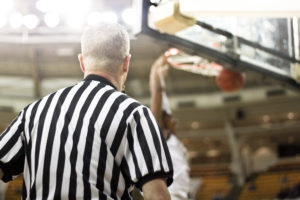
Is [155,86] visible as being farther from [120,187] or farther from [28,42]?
[28,42]

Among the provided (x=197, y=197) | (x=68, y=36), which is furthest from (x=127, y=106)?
(x=197, y=197)

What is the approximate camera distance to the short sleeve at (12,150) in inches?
73.4

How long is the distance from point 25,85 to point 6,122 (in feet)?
7.11

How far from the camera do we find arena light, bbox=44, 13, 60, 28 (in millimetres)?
12578

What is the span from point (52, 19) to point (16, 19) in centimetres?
90

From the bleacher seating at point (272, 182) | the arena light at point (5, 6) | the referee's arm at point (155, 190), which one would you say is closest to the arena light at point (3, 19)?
the arena light at point (5, 6)

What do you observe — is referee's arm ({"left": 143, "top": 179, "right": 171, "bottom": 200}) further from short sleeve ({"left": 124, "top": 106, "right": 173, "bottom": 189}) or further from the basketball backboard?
the basketball backboard

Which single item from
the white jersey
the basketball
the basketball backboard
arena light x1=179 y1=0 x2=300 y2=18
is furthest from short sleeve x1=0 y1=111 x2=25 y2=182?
the basketball

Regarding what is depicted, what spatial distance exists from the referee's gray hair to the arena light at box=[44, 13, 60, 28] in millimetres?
11080

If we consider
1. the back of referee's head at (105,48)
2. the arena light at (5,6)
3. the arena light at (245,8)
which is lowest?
the arena light at (5,6)

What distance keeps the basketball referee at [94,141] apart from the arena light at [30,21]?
36.4 feet

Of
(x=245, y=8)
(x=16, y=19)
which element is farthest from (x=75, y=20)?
(x=245, y=8)

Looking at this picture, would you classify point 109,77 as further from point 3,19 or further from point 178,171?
point 3,19

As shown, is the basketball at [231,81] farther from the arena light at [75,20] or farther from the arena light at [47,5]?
the arena light at [47,5]
